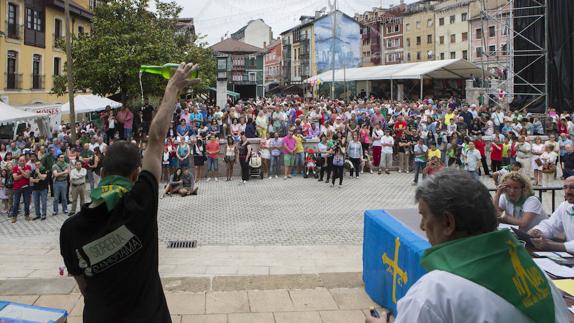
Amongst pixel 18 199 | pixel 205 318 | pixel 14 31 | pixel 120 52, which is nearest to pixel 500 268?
pixel 205 318

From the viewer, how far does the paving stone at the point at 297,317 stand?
533 cm

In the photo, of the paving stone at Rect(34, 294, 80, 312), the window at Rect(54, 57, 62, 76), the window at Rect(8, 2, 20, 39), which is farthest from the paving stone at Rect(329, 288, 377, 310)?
the window at Rect(54, 57, 62, 76)

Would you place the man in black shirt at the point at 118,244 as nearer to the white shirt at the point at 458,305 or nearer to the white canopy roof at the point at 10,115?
the white shirt at the point at 458,305

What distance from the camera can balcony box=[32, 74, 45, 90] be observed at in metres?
37.6

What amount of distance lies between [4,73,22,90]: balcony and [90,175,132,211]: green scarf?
3637 cm

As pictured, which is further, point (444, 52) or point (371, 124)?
point (444, 52)

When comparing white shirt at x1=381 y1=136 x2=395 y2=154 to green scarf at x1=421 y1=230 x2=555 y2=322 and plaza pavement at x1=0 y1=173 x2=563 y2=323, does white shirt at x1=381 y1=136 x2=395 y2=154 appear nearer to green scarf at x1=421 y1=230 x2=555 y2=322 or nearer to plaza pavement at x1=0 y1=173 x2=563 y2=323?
plaza pavement at x1=0 y1=173 x2=563 y2=323

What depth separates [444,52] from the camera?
221ft

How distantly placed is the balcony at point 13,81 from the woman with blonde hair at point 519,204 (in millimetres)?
35676

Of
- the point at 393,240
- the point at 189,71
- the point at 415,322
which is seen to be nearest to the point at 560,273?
the point at 393,240

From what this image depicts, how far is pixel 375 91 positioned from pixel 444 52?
1605 cm

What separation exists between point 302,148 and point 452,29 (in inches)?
2084

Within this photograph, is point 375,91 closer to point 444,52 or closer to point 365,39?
point 444,52

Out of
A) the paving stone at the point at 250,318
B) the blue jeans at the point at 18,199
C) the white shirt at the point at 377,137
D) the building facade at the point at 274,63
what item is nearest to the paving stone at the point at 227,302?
the paving stone at the point at 250,318
